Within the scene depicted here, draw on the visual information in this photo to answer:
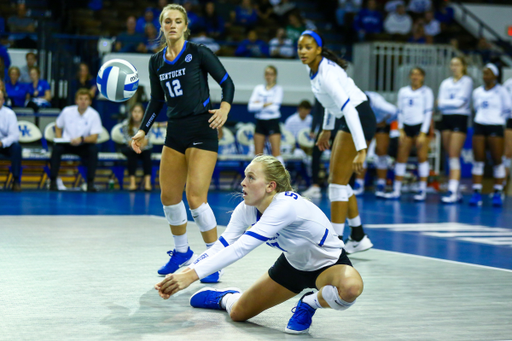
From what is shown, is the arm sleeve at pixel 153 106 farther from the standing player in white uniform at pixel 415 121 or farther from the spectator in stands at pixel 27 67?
the spectator in stands at pixel 27 67

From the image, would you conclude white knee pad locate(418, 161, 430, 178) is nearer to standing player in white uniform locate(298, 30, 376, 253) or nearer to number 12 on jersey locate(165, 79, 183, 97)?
standing player in white uniform locate(298, 30, 376, 253)

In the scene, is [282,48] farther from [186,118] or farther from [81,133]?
[186,118]

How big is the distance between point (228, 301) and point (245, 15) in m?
13.2

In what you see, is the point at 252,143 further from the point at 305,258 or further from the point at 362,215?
the point at 305,258

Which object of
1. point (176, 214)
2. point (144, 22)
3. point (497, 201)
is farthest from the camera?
point (144, 22)

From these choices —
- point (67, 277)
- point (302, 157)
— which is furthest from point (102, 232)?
point (302, 157)

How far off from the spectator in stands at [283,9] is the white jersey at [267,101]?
6.29m

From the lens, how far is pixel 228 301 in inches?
142

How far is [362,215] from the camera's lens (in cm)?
854

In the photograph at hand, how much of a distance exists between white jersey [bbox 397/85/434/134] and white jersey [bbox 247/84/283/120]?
1970 millimetres

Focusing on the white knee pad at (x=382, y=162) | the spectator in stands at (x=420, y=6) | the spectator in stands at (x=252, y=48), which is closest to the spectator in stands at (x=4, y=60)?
the spectator in stands at (x=252, y=48)

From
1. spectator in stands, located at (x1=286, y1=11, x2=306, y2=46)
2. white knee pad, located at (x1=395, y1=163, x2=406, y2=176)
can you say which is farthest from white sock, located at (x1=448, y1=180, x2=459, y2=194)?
spectator in stands, located at (x1=286, y1=11, x2=306, y2=46)

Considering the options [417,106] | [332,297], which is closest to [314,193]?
[417,106]

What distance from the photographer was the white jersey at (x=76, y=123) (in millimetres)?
10391
